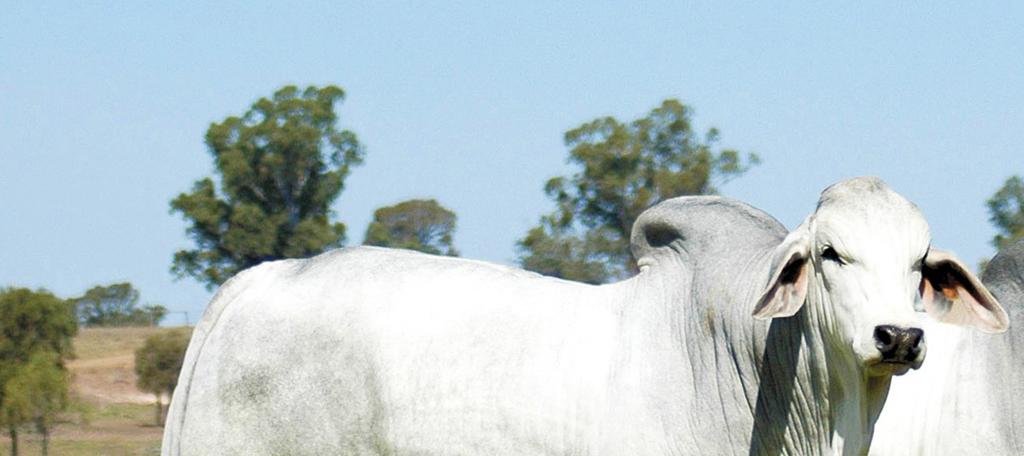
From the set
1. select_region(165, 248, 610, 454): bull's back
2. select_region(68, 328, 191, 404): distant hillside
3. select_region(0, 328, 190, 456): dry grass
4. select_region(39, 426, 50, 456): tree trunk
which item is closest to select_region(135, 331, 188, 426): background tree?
select_region(0, 328, 190, 456): dry grass

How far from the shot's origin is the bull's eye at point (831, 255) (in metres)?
4.72

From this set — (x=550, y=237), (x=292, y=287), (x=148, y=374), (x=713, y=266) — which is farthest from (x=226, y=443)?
(x=148, y=374)

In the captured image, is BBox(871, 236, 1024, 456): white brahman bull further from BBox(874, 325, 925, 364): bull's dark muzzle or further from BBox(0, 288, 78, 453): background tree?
BBox(0, 288, 78, 453): background tree

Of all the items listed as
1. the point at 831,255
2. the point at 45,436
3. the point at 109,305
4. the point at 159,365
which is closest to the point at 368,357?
the point at 831,255

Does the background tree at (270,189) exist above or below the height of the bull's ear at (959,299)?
above

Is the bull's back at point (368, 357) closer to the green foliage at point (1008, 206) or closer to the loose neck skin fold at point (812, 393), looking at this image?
the loose neck skin fold at point (812, 393)

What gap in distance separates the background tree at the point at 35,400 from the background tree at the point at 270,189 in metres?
13.1

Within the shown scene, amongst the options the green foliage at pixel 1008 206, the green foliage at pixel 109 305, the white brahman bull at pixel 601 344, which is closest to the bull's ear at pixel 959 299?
the white brahman bull at pixel 601 344

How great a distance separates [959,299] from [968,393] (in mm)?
1274

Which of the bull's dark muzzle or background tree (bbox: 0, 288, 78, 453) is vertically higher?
background tree (bbox: 0, 288, 78, 453)

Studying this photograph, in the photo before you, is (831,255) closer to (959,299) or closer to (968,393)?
(959,299)

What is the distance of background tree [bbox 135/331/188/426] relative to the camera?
30.7 m

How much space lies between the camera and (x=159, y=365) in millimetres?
31078

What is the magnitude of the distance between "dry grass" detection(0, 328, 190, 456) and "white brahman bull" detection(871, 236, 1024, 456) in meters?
18.0
